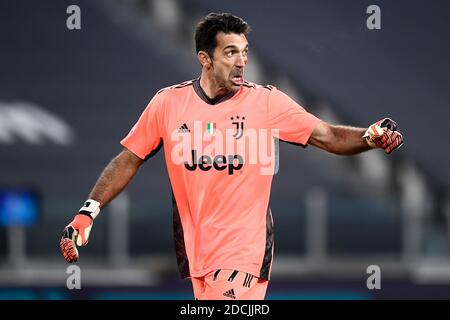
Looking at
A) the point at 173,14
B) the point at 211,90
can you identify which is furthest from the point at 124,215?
the point at 211,90

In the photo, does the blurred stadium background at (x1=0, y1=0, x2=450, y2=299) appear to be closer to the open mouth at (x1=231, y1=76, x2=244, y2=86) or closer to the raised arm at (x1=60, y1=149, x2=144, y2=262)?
the raised arm at (x1=60, y1=149, x2=144, y2=262)

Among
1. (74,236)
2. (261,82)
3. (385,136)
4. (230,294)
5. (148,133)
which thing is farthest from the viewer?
(261,82)

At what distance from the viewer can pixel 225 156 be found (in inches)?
265

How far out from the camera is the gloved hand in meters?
6.41

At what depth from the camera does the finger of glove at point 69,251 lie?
659cm

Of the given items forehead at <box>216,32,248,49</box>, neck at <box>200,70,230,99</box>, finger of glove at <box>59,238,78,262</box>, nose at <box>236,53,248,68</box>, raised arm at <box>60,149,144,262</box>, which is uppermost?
forehead at <box>216,32,248,49</box>

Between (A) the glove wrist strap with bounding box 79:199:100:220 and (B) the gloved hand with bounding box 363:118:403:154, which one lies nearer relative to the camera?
(B) the gloved hand with bounding box 363:118:403:154

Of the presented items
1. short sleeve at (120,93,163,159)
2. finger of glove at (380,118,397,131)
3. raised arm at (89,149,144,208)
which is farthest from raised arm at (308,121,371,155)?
raised arm at (89,149,144,208)

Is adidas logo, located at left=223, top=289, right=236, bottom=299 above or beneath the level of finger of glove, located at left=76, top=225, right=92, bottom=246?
beneath

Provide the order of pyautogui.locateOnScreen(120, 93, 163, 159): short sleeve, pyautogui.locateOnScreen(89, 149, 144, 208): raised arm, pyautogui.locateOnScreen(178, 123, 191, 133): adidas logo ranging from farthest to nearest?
pyautogui.locateOnScreen(89, 149, 144, 208): raised arm
pyautogui.locateOnScreen(120, 93, 163, 159): short sleeve
pyautogui.locateOnScreen(178, 123, 191, 133): adidas logo

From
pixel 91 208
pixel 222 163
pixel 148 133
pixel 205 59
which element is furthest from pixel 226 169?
pixel 91 208

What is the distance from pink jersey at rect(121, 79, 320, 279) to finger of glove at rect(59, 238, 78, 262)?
23.8 inches

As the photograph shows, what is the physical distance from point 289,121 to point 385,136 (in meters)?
0.61

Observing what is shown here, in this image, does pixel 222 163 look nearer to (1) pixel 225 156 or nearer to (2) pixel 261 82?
(1) pixel 225 156
